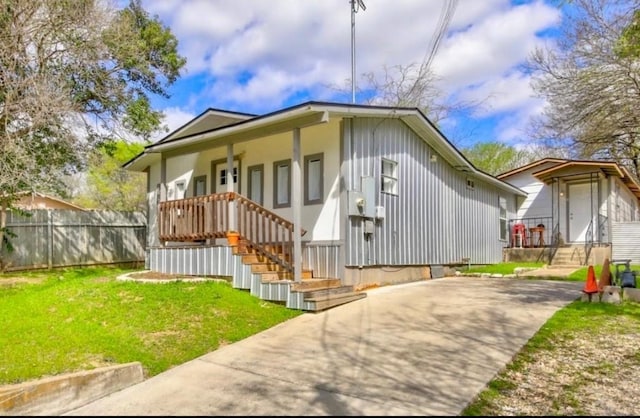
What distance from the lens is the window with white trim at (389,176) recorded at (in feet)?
32.8

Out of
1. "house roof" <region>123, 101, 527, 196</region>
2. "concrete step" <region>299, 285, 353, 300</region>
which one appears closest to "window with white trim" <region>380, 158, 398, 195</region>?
"house roof" <region>123, 101, 527, 196</region>

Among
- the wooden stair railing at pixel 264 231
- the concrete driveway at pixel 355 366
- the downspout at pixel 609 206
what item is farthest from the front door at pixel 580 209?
the wooden stair railing at pixel 264 231

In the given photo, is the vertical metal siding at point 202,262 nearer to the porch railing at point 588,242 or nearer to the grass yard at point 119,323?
the grass yard at point 119,323

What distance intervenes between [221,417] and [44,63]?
10.1 meters

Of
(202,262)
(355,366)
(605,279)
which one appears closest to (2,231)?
(202,262)

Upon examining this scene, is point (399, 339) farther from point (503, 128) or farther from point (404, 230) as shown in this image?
point (503, 128)

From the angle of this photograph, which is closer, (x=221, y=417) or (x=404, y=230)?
(x=221, y=417)

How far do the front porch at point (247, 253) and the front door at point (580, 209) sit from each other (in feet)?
37.6

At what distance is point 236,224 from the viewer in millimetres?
8516

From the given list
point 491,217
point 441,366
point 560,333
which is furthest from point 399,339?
point 491,217

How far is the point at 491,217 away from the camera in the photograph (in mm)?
15742

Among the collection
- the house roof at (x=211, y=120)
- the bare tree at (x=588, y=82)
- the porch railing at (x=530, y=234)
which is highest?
the bare tree at (x=588, y=82)

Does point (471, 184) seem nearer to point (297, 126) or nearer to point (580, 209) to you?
point (580, 209)

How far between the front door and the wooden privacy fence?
15277 mm
